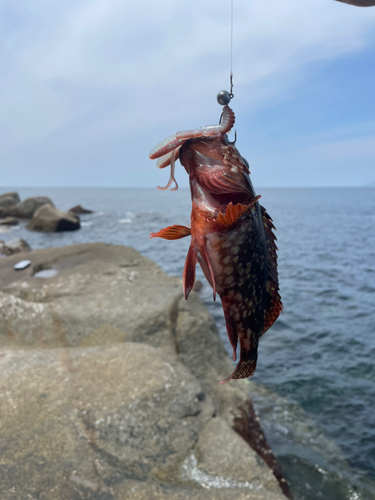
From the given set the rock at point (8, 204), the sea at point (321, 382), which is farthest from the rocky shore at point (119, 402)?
the rock at point (8, 204)

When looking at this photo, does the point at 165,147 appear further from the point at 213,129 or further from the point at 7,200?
the point at 7,200

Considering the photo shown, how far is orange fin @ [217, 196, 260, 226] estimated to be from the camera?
1609 millimetres

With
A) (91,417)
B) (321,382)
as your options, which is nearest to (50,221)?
(321,382)

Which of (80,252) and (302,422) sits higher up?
(80,252)

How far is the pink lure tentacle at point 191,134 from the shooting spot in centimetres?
165

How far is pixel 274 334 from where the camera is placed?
11.5m

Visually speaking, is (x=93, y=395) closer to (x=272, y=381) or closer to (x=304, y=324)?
(x=272, y=381)

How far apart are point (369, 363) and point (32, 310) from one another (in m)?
8.18

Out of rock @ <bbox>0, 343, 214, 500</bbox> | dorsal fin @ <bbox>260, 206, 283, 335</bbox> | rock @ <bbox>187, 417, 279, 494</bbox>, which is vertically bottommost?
rock @ <bbox>187, 417, 279, 494</bbox>

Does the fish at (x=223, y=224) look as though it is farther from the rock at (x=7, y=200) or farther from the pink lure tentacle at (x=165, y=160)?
the rock at (x=7, y=200)

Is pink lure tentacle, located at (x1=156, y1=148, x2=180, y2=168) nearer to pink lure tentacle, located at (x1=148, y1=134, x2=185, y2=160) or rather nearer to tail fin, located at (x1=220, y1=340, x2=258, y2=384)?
pink lure tentacle, located at (x1=148, y1=134, x2=185, y2=160)

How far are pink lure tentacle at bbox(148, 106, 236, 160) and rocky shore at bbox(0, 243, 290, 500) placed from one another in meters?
3.57

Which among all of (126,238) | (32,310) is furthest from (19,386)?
(126,238)

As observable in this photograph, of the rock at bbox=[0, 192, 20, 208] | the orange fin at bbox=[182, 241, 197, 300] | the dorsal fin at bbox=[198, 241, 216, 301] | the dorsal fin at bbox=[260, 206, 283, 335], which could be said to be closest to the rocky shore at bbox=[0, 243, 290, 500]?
the dorsal fin at bbox=[260, 206, 283, 335]
